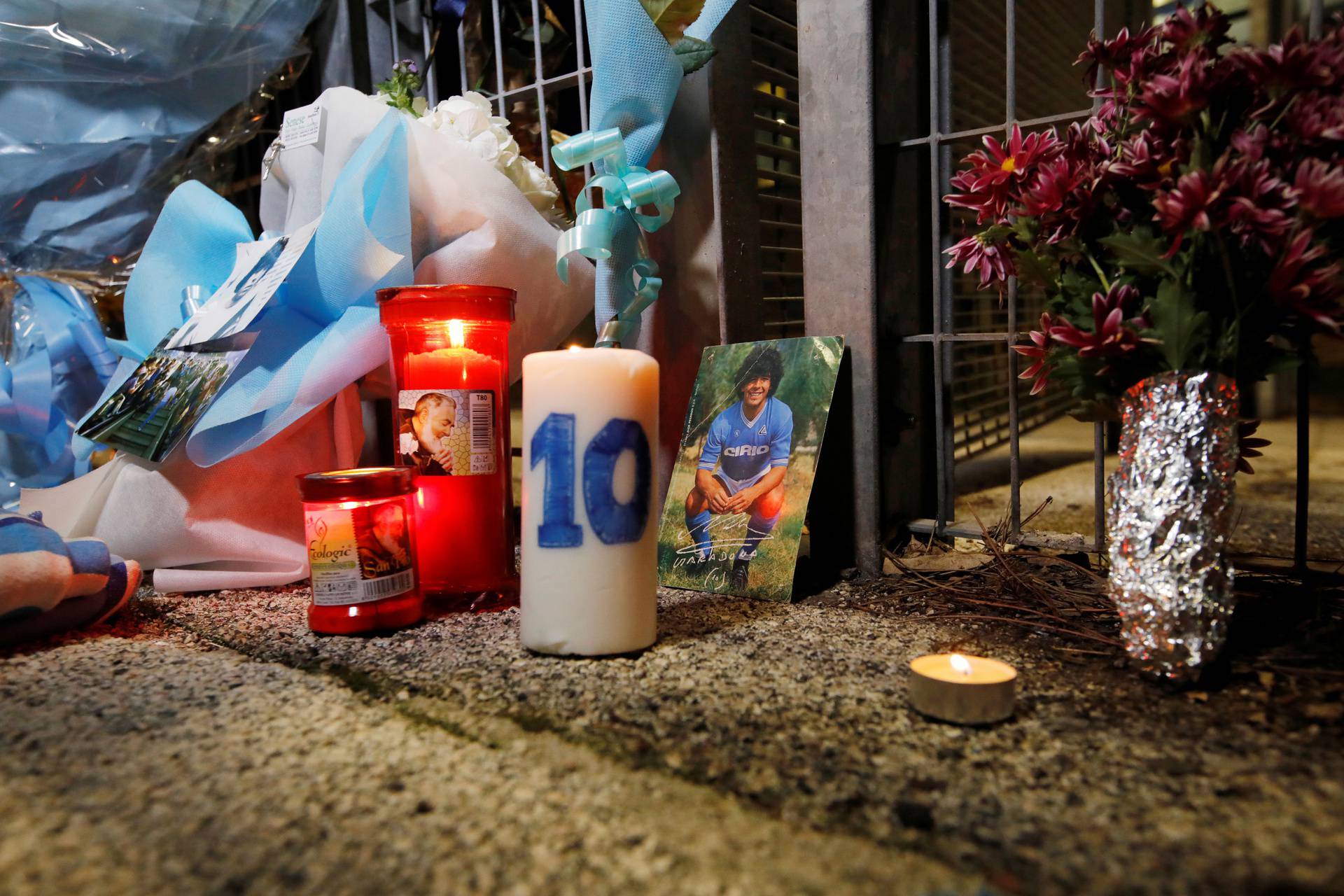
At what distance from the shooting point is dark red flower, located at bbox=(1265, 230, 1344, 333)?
2.77 ft

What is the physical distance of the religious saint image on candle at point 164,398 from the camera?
137cm

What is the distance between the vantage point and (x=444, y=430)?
1.25 metres

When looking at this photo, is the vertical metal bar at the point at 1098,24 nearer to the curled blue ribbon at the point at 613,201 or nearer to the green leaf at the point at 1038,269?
the green leaf at the point at 1038,269

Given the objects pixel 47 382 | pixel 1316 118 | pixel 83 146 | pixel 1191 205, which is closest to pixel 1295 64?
pixel 1316 118

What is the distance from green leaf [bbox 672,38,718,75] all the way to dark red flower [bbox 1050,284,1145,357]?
2.55 ft

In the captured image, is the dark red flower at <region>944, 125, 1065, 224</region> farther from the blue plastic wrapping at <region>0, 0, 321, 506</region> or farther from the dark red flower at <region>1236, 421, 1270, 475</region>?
the blue plastic wrapping at <region>0, 0, 321, 506</region>

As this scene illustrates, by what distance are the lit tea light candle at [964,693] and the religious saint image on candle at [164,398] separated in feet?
3.70

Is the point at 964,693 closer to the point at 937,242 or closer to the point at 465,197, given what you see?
the point at 937,242

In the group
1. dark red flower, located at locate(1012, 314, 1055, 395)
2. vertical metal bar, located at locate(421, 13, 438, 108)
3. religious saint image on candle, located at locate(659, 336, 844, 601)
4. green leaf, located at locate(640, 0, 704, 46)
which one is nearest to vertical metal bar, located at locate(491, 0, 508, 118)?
vertical metal bar, located at locate(421, 13, 438, 108)

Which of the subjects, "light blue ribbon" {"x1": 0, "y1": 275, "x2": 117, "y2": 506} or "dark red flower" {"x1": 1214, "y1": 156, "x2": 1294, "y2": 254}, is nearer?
"dark red flower" {"x1": 1214, "y1": 156, "x2": 1294, "y2": 254}

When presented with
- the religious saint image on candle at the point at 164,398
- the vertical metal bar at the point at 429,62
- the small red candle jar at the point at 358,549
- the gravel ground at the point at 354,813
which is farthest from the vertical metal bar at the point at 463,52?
the gravel ground at the point at 354,813

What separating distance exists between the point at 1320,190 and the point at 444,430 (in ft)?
3.45

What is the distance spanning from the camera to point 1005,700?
2.70 feet

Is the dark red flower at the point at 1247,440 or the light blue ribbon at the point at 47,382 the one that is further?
the light blue ribbon at the point at 47,382
